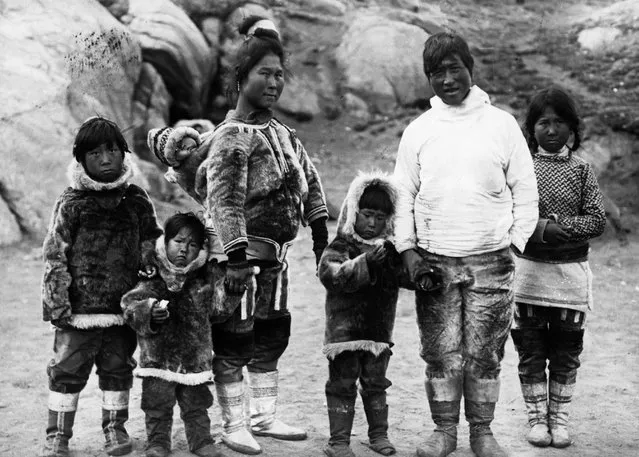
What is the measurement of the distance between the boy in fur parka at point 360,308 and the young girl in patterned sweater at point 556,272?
0.83m

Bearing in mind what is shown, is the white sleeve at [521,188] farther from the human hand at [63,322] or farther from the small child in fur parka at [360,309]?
the human hand at [63,322]

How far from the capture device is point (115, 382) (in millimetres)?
4102

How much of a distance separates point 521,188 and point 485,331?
0.70 m


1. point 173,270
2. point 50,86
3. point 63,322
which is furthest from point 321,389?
point 50,86

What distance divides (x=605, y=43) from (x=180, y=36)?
6.83 m

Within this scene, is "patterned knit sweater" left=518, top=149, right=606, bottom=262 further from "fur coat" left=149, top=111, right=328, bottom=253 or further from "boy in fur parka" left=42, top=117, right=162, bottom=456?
"boy in fur parka" left=42, top=117, right=162, bottom=456

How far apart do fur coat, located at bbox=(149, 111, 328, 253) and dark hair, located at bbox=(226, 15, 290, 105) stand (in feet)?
0.65

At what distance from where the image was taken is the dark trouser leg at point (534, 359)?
449 cm

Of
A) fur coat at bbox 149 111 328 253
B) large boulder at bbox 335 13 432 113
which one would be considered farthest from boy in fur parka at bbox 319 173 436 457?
large boulder at bbox 335 13 432 113

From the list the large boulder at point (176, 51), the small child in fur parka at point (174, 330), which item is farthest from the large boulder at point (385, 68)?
the small child in fur parka at point (174, 330)

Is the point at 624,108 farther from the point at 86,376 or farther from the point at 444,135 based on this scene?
the point at 86,376

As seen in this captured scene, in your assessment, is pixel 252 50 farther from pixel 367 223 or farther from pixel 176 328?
pixel 176 328

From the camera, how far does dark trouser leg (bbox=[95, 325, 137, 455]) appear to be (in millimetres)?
4102

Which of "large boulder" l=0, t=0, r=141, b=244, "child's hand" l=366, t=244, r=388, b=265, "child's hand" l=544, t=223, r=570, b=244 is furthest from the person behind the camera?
"large boulder" l=0, t=0, r=141, b=244
